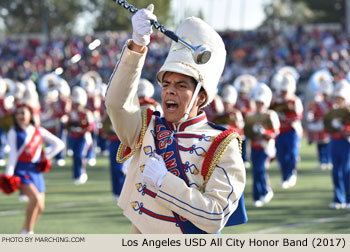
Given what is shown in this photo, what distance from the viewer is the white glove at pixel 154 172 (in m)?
3.63

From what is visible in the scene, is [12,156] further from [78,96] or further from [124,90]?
[78,96]

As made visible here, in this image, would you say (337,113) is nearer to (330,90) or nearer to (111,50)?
(330,90)

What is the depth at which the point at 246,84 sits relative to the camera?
1803 cm

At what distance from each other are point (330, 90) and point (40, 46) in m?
26.1

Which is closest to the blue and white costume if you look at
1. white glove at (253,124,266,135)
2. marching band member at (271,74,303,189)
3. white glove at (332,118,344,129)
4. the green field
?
the green field

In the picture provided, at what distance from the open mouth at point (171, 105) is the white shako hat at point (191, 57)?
0.06 metres

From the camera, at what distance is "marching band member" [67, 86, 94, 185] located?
13.8m

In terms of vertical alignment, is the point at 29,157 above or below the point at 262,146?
above

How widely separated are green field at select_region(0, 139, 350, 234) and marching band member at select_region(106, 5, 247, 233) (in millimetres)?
4460

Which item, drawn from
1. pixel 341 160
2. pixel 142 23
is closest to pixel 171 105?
pixel 142 23

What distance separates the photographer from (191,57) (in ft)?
12.3

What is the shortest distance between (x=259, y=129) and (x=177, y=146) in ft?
25.4

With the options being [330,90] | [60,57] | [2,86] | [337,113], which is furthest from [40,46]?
[337,113]

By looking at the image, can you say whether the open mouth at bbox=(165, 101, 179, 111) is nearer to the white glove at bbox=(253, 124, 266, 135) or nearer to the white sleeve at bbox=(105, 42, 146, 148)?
the white sleeve at bbox=(105, 42, 146, 148)
